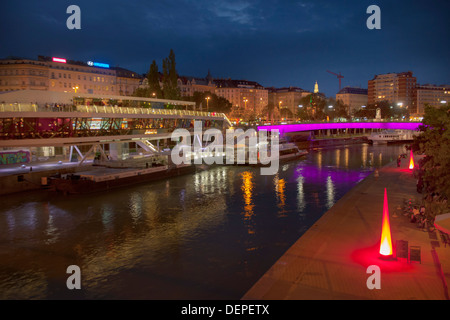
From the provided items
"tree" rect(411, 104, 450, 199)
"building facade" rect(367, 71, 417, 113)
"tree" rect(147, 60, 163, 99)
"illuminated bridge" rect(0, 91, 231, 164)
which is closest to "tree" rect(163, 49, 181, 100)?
"tree" rect(147, 60, 163, 99)

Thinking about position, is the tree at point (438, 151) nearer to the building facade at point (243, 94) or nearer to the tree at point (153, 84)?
the tree at point (153, 84)

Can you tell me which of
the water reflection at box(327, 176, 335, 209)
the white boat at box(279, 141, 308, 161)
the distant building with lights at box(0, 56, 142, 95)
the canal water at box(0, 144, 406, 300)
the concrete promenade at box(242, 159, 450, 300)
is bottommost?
the canal water at box(0, 144, 406, 300)

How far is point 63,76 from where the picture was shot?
86.9m

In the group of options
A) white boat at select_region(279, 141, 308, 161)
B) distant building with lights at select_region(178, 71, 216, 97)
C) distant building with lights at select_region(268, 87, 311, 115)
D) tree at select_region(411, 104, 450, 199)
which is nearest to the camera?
tree at select_region(411, 104, 450, 199)

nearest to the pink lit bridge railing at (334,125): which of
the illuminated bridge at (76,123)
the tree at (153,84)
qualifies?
the tree at (153,84)

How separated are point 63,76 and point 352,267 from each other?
90.9 metres

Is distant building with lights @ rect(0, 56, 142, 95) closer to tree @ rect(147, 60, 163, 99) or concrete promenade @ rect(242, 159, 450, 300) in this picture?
tree @ rect(147, 60, 163, 99)

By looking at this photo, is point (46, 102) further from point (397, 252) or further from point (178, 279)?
point (397, 252)

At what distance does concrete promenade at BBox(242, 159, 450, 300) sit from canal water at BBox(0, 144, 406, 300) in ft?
7.67

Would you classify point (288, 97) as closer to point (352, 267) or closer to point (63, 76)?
→ point (63, 76)

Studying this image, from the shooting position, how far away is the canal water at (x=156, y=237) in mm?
12969

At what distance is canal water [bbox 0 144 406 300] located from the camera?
13.0 metres

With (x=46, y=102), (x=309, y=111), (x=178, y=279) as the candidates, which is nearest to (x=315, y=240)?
(x=178, y=279)

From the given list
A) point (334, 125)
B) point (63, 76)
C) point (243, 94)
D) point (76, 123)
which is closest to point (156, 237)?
point (76, 123)
